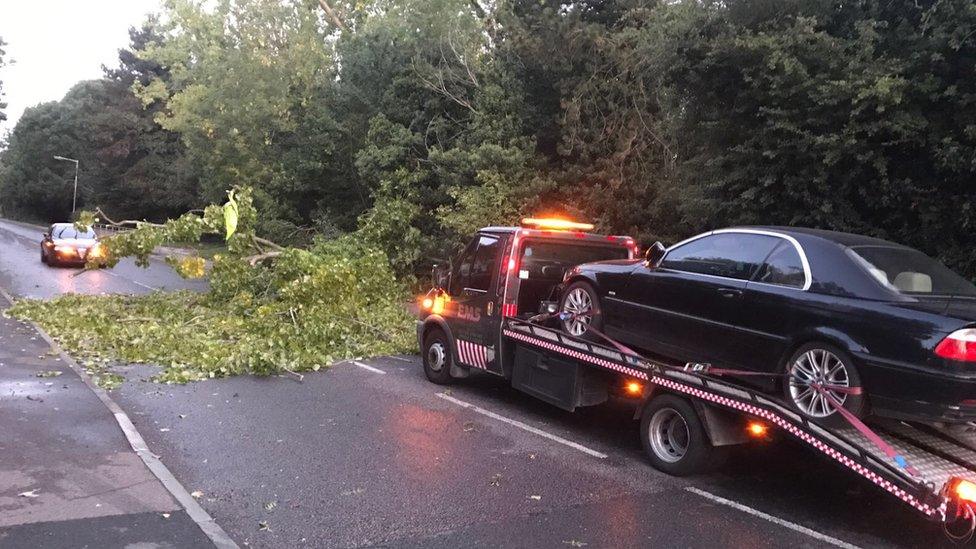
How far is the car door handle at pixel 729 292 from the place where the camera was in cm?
623

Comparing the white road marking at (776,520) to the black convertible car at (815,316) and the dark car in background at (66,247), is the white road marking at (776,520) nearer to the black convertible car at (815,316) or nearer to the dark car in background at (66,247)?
the black convertible car at (815,316)

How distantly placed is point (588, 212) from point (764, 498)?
34.5 feet

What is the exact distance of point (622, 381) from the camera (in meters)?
7.27

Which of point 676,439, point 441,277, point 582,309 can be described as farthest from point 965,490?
point 441,277

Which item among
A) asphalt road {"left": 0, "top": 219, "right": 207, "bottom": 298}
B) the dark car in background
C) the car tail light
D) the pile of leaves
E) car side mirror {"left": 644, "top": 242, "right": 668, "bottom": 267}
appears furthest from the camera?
the dark car in background

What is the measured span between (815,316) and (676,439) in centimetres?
173

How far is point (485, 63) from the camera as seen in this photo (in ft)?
65.9

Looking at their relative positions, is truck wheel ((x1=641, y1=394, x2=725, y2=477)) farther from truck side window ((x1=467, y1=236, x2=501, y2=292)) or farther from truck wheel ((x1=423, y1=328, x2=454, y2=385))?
truck wheel ((x1=423, y1=328, x2=454, y2=385))

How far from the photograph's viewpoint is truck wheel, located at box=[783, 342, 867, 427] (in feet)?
17.5

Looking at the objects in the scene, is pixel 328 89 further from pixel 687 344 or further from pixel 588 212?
pixel 687 344

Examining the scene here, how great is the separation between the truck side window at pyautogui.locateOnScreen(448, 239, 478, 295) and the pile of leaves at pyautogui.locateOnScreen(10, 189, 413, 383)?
9.60 feet

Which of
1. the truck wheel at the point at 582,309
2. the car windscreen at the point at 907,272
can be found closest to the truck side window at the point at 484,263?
the truck wheel at the point at 582,309

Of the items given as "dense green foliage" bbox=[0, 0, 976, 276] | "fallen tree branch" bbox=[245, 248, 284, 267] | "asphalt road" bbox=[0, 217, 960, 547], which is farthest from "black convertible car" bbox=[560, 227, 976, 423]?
"fallen tree branch" bbox=[245, 248, 284, 267]

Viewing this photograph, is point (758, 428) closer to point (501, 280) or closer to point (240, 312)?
point (501, 280)
